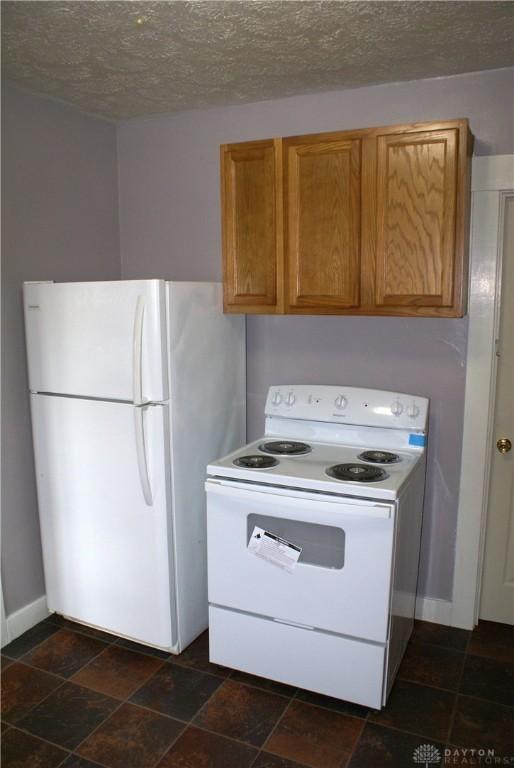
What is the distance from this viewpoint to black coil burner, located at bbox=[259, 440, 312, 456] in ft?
8.26

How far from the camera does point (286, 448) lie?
101 inches

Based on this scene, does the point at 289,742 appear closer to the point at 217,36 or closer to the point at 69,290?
the point at 69,290

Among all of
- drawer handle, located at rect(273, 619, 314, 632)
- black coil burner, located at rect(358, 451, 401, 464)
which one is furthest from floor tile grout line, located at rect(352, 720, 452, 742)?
black coil burner, located at rect(358, 451, 401, 464)

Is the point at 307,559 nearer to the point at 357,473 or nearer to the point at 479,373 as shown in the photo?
the point at 357,473

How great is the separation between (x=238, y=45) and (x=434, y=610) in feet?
8.32

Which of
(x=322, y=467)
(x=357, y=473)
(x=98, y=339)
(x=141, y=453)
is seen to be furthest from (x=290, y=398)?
(x=98, y=339)

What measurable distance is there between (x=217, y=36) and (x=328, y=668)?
2307 millimetres

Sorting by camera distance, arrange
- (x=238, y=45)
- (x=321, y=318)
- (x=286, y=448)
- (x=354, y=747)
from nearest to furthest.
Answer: (x=354, y=747) < (x=238, y=45) < (x=286, y=448) < (x=321, y=318)

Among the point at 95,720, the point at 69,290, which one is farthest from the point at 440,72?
the point at 95,720

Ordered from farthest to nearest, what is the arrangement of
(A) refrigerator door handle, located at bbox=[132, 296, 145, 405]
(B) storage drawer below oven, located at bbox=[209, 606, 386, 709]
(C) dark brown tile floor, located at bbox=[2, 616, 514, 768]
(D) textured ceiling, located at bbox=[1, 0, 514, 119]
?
(A) refrigerator door handle, located at bbox=[132, 296, 145, 405] → (B) storage drawer below oven, located at bbox=[209, 606, 386, 709] → (C) dark brown tile floor, located at bbox=[2, 616, 514, 768] → (D) textured ceiling, located at bbox=[1, 0, 514, 119]

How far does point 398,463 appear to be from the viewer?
2.37 meters

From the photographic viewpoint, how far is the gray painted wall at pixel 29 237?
2562mm

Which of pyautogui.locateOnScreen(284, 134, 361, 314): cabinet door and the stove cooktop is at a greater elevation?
pyautogui.locateOnScreen(284, 134, 361, 314): cabinet door

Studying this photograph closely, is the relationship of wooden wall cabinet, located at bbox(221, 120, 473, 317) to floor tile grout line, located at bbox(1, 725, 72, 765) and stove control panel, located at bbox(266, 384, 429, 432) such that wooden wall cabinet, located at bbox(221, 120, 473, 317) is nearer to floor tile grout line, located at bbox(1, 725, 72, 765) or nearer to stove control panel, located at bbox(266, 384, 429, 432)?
stove control panel, located at bbox(266, 384, 429, 432)
